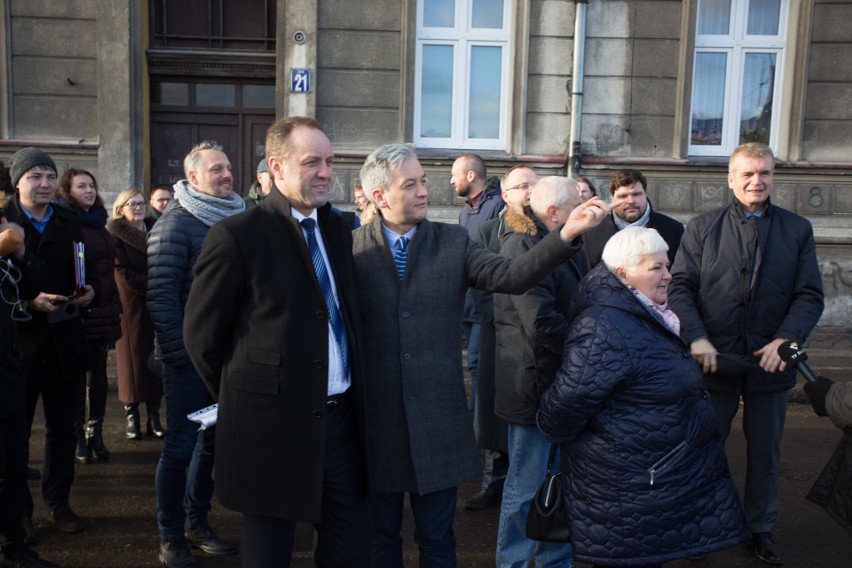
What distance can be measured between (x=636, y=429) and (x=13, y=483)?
287 centimetres

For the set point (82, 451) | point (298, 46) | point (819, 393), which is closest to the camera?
point (819, 393)

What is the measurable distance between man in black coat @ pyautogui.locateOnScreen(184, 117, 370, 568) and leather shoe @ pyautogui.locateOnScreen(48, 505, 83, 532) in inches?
80.8

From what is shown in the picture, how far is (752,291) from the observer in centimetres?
396

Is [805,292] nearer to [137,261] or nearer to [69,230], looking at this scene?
[69,230]

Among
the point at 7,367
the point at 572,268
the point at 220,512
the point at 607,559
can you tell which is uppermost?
the point at 572,268

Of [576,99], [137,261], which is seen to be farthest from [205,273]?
[576,99]

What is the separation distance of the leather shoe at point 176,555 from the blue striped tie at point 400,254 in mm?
1944

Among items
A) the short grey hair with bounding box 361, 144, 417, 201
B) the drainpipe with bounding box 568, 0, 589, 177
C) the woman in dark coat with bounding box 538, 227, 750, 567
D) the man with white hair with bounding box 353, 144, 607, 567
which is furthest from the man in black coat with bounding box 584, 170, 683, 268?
the drainpipe with bounding box 568, 0, 589, 177

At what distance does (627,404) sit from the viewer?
111 inches

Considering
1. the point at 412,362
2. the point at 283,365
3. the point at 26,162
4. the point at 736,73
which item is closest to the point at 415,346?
the point at 412,362

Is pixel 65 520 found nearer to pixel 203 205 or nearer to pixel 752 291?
pixel 203 205

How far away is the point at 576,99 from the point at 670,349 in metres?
6.99

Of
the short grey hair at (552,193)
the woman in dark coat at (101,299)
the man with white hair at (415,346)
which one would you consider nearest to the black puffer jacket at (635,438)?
the man with white hair at (415,346)

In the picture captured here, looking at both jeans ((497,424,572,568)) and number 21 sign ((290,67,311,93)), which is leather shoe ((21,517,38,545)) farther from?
number 21 sign ((290,67,311,93))
